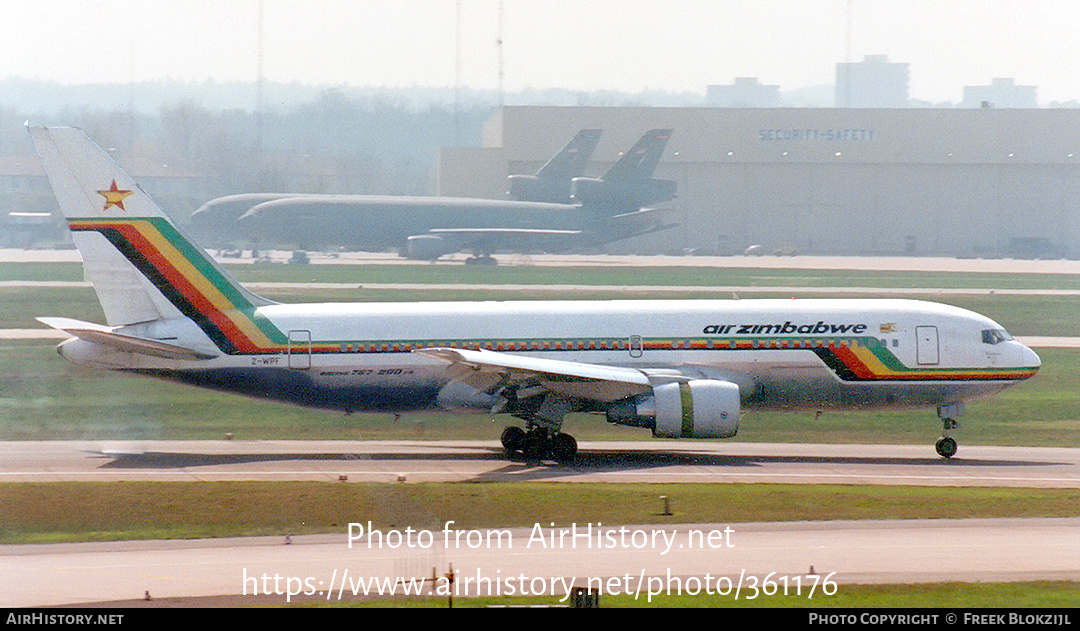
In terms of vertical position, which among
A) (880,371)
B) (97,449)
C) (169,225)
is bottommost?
(97,449)

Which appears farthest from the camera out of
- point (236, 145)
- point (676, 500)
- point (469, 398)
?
point (236, 145)

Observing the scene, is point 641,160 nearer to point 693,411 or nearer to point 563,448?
point 563,448

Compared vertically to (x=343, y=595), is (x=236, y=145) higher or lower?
higher

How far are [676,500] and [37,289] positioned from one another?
53.8 metres

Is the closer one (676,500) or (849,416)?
(676,500)

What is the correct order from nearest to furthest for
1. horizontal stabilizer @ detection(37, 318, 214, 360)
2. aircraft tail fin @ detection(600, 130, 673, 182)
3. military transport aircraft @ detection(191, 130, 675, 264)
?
horizontal stabilizer @ detection(37, 318, 214, 360) → military transport aircraft @ detection(191, 130, 675, 264) → aircraft tail fin @ detection(600, 130, 673, 182)

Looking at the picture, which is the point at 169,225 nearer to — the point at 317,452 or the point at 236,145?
the point at 317,452

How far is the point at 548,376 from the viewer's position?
3209 centimetres

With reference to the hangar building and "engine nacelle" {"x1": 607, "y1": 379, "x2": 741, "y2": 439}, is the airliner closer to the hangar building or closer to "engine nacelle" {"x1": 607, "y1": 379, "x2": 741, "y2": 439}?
"engine nacelle" {"x1": 607, "y1": 379, "x2": 741, "y2": 439}

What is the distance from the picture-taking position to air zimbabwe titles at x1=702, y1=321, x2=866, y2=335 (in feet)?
113

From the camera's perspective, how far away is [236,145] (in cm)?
8981

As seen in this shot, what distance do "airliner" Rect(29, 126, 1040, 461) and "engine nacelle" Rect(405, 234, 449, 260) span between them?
60496 millimetres

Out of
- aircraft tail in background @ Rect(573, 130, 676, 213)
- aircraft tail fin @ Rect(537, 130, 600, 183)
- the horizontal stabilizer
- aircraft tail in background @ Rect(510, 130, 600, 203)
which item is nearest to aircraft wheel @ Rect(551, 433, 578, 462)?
the horizontal stabilizer
